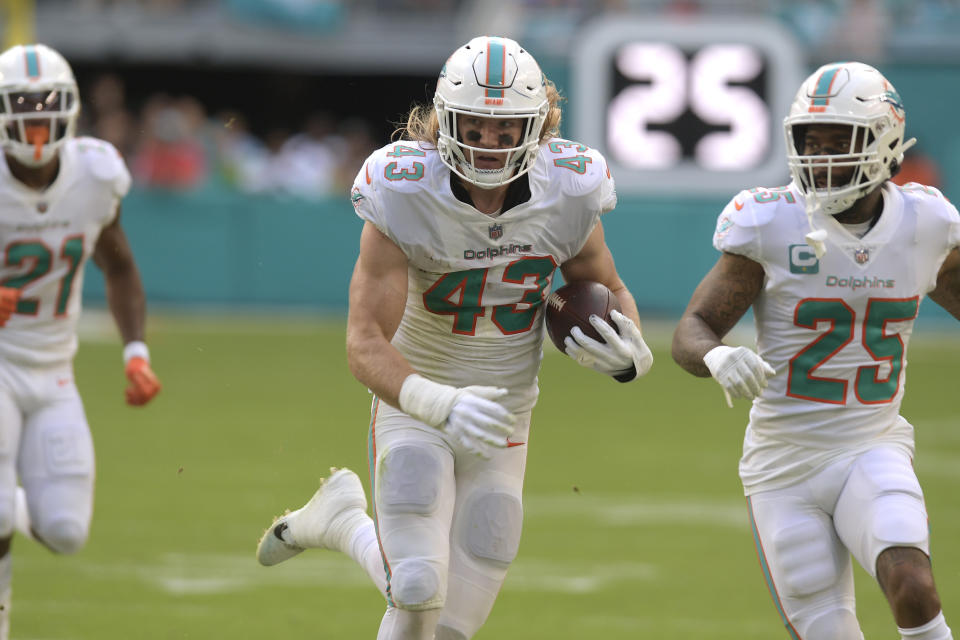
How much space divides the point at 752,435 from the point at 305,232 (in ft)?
35.6

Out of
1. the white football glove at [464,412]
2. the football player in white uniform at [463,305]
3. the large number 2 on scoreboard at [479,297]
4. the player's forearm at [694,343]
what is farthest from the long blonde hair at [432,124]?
the white football glove at [464,412]

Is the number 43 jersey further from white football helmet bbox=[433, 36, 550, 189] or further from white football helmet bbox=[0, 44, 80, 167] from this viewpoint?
white football helmet bbox=[0, 44, 80, 167]

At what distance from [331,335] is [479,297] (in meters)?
9.51

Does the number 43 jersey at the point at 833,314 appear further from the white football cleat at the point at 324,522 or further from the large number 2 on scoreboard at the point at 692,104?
the large number 2 on scoreboard at the point at 692,104

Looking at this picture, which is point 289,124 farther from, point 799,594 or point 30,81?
point 799,594

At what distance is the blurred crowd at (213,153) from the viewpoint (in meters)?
14.8

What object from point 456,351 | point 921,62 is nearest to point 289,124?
point 921,62

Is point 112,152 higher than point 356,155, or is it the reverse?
point 112,152

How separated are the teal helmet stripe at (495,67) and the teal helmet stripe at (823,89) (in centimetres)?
87

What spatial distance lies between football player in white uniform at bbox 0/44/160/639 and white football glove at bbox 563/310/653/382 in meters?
1.69

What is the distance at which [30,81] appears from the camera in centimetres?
498

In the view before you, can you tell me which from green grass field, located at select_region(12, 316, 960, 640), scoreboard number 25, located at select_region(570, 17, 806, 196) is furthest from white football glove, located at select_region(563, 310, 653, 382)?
scoreboard number 25, located at select_region(570, 17, 806, 196)

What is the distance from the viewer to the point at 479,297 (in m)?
4.14

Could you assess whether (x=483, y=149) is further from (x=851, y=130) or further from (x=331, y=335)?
(x=331, y=335)
